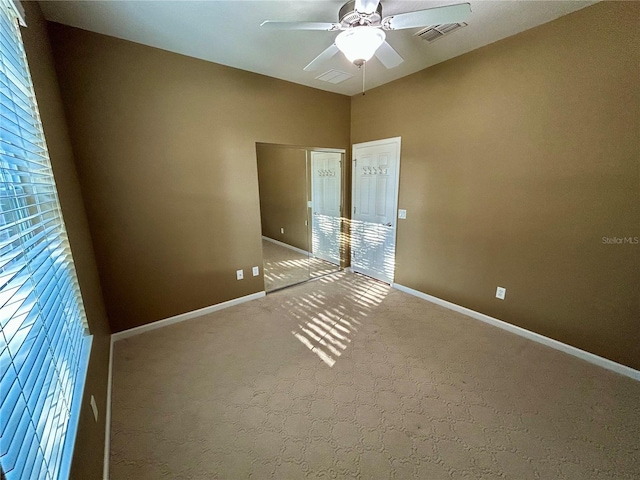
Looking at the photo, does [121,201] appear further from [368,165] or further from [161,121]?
[368,165]

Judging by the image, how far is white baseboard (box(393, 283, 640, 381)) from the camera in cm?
200

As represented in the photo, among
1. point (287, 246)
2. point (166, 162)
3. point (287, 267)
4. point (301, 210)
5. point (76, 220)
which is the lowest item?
point (287, 267)

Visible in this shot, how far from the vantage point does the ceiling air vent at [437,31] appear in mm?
2045

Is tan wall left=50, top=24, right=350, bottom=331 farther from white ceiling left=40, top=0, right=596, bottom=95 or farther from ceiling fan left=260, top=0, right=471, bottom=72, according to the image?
ceiling fan left=260, top=0, right=471, bottom=72

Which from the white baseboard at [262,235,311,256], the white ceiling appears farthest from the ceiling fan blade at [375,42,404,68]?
the white baseboard at [262,235,311,256]

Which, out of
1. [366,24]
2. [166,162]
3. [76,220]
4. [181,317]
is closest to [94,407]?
[76,220]

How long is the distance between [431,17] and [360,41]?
15.7 inches

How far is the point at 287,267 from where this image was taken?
14.0 feet

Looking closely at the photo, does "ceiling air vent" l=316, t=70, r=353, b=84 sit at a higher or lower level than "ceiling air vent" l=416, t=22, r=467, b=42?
higher

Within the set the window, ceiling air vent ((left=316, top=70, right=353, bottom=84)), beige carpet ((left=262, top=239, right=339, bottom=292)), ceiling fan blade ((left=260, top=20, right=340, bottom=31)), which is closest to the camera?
the window

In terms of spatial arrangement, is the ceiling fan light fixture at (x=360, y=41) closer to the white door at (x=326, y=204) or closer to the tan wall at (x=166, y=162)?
the tan wall at (x=166, y=162)

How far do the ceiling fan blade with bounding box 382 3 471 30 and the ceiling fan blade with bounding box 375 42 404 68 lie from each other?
15cm

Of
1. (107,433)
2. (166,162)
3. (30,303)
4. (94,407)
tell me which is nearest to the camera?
(30,303)

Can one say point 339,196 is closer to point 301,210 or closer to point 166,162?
point 301,210
